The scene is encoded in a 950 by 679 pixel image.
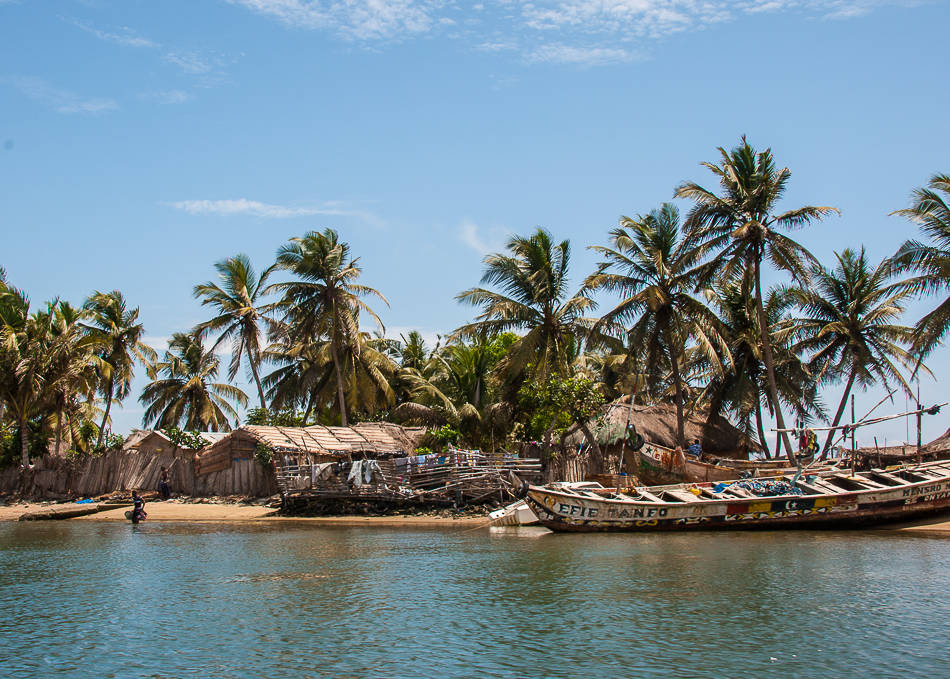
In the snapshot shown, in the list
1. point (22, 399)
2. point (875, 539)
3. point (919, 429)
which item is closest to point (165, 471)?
point (22, 399)

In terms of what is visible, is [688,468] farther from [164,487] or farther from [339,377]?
[164,487]

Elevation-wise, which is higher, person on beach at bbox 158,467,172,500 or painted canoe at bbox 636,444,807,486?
painted canoe at bbox 636,444,807,486

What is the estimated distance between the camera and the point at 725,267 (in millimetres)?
29703

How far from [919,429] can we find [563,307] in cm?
1300

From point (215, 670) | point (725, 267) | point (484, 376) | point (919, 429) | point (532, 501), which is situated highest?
point (725, 267)

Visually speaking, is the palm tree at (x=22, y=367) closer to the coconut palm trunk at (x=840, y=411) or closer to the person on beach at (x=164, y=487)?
the person on beach at (x=164, y=487)

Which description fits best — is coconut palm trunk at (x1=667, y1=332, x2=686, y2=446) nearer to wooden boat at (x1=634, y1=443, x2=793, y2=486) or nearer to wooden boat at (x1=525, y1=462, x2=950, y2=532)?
wooden boat at (x1=634, y1=443, x2=793, y2=486)

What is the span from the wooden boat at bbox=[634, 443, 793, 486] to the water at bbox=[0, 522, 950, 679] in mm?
5681

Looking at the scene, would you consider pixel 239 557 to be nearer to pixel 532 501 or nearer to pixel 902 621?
pixel 532 501

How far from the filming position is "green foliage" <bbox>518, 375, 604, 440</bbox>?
94.2ft

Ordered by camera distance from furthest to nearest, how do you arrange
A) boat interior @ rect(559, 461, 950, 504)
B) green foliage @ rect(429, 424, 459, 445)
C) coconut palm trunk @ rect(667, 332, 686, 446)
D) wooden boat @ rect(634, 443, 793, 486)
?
green foliage @ rect(429, 424, 459, 445) < coconut palm trunk @ rect(667, 332, 686, 446) < wooden boat @ rect(634, 443, 793, 486) < boat interior @ rect(559, 461, 950, 504)

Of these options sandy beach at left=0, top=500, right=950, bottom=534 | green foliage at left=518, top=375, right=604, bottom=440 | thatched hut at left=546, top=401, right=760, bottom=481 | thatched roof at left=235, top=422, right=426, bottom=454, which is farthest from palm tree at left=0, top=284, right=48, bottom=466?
thatched hut at left=546, top=401, right=760, bottom=481

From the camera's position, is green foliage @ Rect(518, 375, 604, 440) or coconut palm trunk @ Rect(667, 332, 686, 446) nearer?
green foliage @ Rect(518, 375, 604, 440)

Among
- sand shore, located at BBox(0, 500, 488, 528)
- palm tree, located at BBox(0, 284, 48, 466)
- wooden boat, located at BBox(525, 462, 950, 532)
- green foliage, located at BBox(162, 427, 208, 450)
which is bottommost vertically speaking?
sand shore, located at BBox(0, 500, 488, 528)
